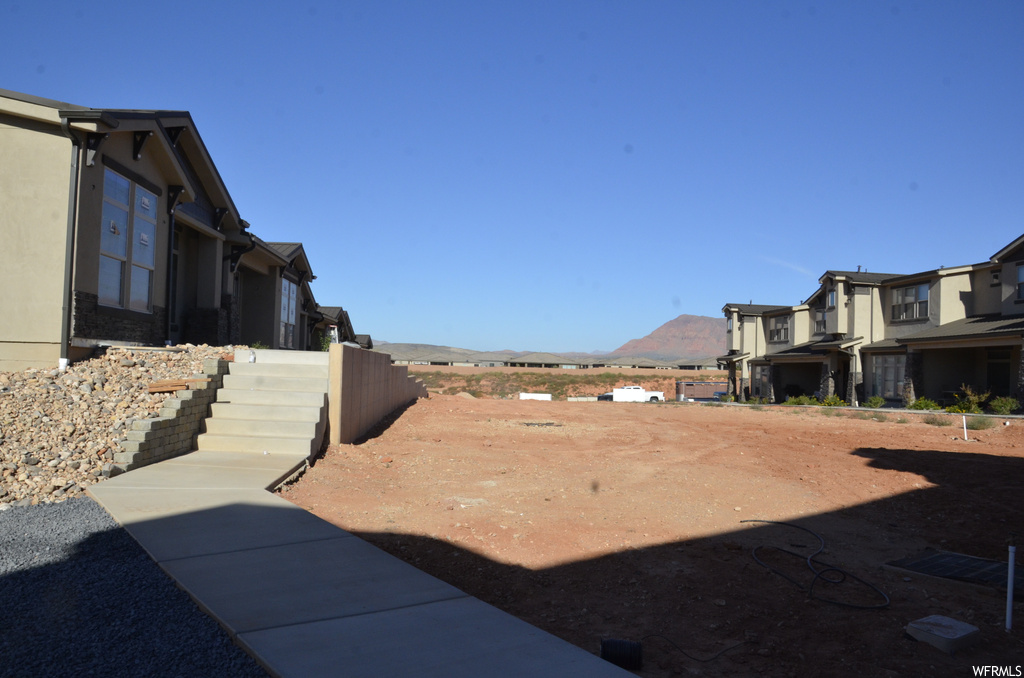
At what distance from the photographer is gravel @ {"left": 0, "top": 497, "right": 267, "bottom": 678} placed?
144 inches

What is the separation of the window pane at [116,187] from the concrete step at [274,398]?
508 cm

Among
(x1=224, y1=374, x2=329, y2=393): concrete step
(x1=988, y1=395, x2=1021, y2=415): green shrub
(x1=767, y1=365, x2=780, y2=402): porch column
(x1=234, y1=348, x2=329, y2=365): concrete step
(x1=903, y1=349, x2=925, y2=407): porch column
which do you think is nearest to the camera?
(x1=224, y1=374, x2=329, y2=393): concrete step

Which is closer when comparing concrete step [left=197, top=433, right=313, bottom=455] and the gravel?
the gravel

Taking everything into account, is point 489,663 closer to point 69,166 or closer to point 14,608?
point 14,608

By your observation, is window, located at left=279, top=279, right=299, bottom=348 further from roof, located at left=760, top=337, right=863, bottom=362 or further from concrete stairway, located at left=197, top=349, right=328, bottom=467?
roof, located at left=760, top=337, right=863, bottom=362

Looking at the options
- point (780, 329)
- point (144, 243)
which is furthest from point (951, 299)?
point (144, 243)

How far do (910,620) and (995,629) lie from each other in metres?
0.54

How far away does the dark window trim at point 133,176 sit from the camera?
12742 mm

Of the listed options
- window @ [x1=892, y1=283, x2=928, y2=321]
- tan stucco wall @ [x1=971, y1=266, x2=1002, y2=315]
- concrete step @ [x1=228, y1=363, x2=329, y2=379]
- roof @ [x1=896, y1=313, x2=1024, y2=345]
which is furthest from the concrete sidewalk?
window @ [x1=892, y1=283, x2=928, y2=321]

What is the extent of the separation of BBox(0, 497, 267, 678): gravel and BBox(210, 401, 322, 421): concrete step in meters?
4.42

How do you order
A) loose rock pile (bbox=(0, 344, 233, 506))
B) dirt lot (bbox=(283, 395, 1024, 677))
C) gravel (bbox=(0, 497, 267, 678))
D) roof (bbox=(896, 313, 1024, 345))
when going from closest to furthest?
gravel (bbox=(0, 497, 267, 678)) → dirt lot (bbox=(283, 395, 1024, 677)) → loose rock pile (bbox=(0, 344, 233, 506)) → roof (bbox=(896, 313, 1024, 345))

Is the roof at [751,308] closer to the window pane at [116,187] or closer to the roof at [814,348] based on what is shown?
the roof at [814,348]

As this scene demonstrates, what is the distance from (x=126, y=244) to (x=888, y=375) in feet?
101

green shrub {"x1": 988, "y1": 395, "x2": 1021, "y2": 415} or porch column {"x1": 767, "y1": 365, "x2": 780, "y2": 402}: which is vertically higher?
porch column {"x1": 767, "y1": 365, "x2": 780, "y2": 402}
